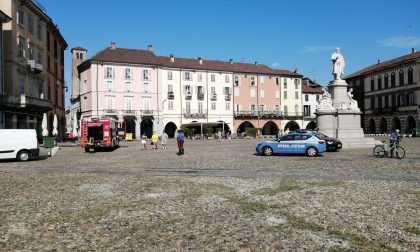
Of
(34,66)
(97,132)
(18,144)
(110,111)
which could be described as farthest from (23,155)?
(110,111)

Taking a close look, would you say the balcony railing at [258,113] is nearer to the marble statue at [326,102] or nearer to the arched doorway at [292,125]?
the arched doorway at [292,125]

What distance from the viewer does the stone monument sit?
3222 centimetres

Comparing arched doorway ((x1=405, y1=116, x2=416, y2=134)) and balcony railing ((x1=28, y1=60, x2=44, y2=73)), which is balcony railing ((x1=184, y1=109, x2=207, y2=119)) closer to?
balcony railing ((x1=28, y1=60, x2=44, y2=73))

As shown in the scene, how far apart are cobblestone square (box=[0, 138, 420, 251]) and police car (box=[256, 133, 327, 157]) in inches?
363

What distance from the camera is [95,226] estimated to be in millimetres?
7547

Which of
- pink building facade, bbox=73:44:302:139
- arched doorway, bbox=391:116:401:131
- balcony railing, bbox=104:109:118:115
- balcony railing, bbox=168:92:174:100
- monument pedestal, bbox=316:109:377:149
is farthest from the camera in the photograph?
arched doorway, bbox=391:116:401:131

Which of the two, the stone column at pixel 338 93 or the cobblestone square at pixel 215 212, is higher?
the stone column at pixel 338 93

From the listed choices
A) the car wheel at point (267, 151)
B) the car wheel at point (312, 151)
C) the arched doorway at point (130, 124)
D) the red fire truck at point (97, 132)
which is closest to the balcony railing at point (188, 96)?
the arched doorway at point (130, 124)

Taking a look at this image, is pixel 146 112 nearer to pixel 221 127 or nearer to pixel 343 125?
pixel 221 127

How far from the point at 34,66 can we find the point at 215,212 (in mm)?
37090

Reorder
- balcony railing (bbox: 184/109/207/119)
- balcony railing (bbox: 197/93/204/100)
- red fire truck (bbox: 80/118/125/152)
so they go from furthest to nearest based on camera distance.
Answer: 1. balcony railing (bbox: 197/93/204/100)
2. balcony railing (bbox: 184/109/207/119)
3. red fire truck (bbox: 80/118/125/152)

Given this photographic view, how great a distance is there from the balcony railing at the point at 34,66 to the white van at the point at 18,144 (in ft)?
59.5

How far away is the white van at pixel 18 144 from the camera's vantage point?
23141mm

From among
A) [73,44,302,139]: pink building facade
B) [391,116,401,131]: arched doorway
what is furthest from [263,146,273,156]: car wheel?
[391,116,401,131]: arched doorway
